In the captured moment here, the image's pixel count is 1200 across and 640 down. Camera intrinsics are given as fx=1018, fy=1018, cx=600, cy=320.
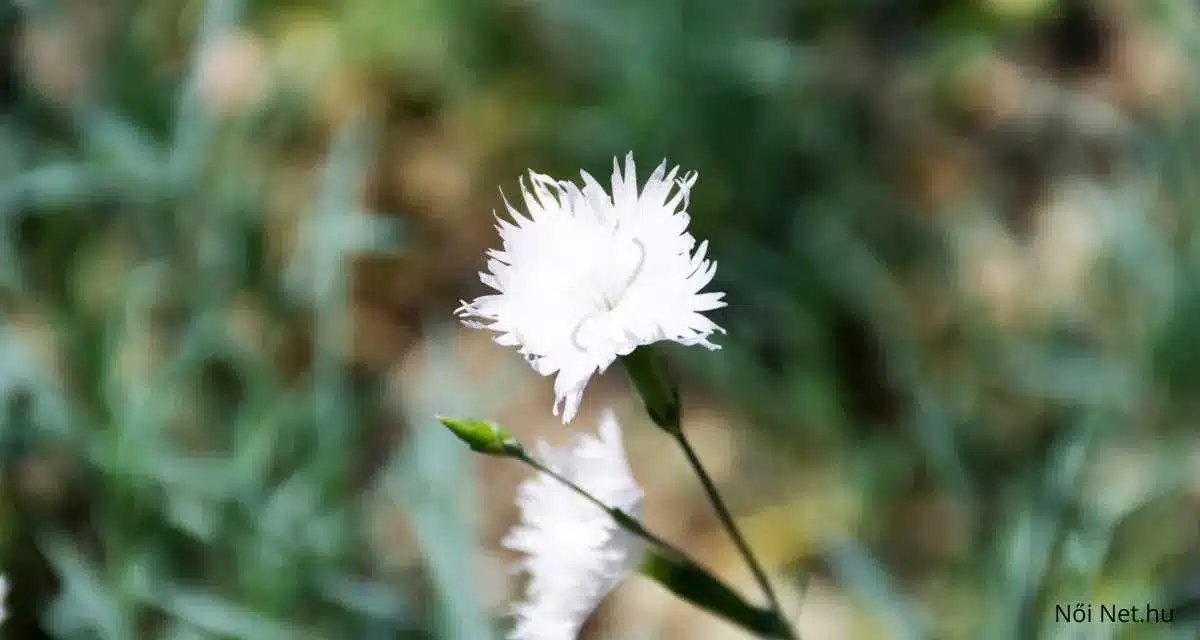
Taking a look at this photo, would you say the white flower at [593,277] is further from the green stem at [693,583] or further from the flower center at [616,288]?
the green stem at [693,583]

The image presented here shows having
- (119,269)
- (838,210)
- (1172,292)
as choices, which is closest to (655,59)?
(838,210)

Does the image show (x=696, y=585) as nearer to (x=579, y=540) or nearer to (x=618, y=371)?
(x=579, y=540)

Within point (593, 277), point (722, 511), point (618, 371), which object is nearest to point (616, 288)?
point (593, 277)

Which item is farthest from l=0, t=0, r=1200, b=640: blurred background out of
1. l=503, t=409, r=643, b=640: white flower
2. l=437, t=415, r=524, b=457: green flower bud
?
l=437, t=415, r=524, b=457: green flower bud

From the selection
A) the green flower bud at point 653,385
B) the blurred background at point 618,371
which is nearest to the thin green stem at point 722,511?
the green flower bud at point 653,385

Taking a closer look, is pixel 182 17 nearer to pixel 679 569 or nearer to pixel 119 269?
pixel 119 269
